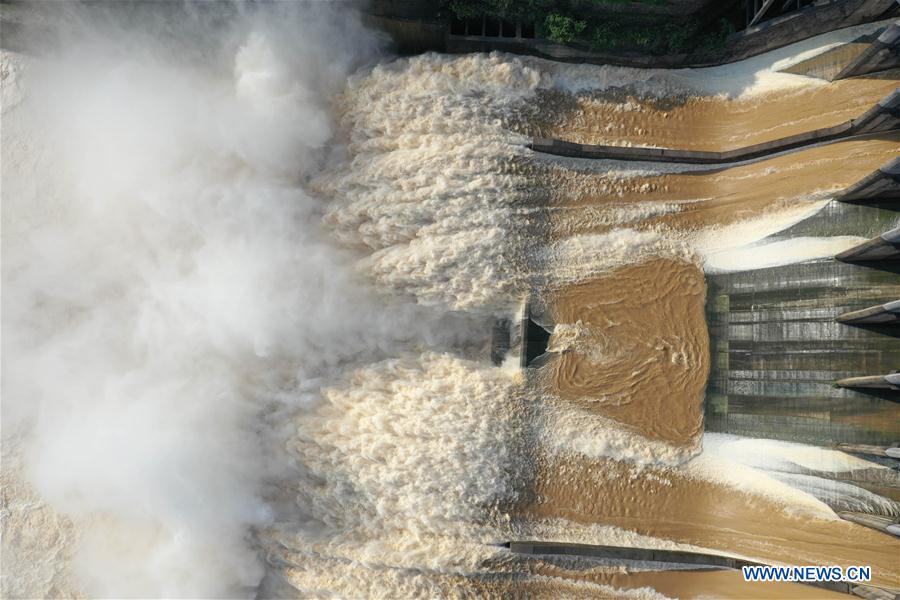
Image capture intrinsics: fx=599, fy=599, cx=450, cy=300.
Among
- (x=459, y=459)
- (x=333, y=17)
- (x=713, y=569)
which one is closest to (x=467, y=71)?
(x=333, y=17)

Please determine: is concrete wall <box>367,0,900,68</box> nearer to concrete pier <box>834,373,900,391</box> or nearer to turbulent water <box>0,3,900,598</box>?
turbulent water <box>0,3,900,598</box>

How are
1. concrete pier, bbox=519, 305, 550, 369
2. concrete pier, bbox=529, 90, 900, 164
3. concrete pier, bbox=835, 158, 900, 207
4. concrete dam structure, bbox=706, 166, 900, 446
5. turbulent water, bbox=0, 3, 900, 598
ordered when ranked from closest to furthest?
concrete pier, bbox=835, 158, 900, 207 → concrete dam structure, bbox=706, 166, 900, 446 → concrete pier, bbox=529, 90, 900, 164 → turbulent water, bbox=0, 3, 900, 598 → concrete pier, bbox=519, 305, 550, 369

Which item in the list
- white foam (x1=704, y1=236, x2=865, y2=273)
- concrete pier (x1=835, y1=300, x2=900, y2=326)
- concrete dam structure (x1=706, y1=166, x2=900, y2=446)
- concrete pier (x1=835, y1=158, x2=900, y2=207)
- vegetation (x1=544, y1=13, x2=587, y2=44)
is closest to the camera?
concrete pier (x1=835, y1=158, x2=900, y2=207)

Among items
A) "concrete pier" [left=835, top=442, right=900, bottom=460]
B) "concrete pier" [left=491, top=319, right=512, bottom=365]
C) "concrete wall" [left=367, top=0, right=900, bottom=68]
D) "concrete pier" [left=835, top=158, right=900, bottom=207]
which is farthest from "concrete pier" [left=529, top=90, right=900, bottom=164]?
"concrete pier" [left=835, top=442, right=900, bottom=460]

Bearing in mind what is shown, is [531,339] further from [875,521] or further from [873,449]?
[875,521]

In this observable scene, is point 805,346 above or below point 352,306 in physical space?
below

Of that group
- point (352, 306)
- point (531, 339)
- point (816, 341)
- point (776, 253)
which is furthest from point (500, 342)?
point (816, 341)
